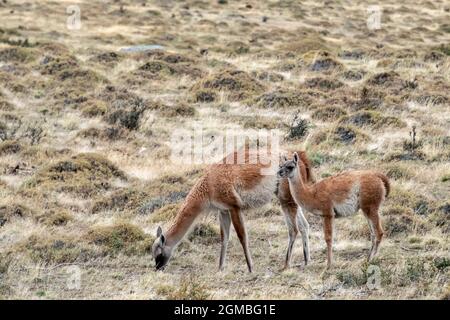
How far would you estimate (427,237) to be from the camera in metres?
10.0

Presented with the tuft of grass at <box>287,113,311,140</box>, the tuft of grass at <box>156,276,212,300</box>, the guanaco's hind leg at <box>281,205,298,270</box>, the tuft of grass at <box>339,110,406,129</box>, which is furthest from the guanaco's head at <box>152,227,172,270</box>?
the tuft of grass at <box>339,110,406,129</box>

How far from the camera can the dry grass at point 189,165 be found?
880cm

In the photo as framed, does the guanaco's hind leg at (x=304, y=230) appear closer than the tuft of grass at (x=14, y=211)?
Yes

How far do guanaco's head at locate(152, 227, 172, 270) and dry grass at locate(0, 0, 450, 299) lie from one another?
197mm

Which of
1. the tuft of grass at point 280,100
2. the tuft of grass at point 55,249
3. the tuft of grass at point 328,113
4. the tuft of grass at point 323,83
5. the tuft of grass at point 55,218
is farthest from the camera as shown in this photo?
the tuft of grass at point 323,83

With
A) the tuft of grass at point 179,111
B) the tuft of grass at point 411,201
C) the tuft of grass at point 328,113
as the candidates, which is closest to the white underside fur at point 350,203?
the tuft of grass at point 411,201

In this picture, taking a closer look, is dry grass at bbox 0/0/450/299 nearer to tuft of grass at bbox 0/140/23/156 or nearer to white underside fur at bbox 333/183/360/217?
tuft of grass at bbox 0/140/23/156

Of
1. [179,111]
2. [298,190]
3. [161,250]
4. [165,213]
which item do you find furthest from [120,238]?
[179,111]

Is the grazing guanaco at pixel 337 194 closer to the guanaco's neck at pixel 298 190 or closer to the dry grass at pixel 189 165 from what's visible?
the guanaco's neck at pixel 298 190

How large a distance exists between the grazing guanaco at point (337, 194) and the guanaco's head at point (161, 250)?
1.64 metres

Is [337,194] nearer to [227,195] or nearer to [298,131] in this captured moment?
[227,195]

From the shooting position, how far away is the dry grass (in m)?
8.80

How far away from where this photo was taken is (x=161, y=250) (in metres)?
8.74
